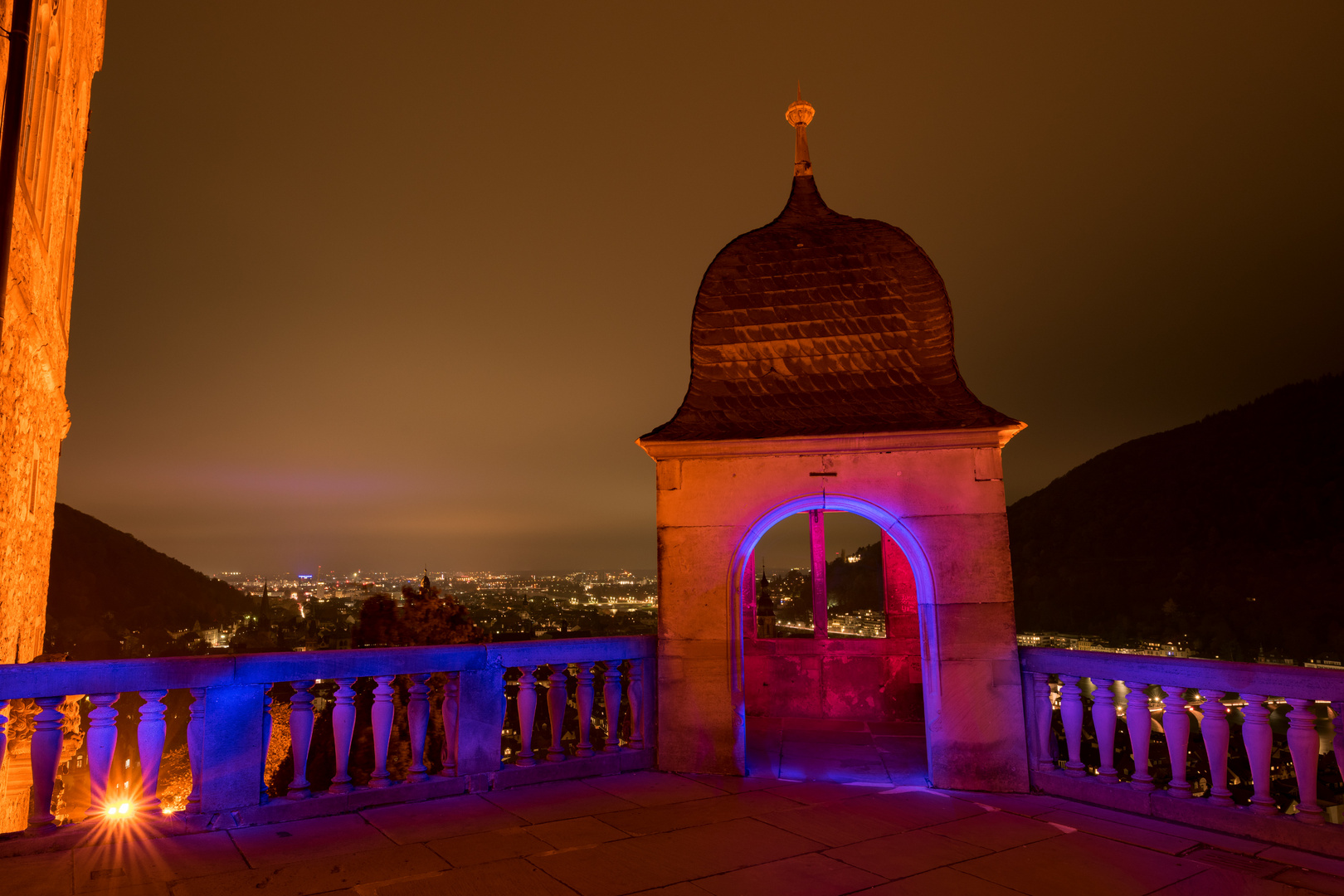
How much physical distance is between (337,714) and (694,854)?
250 centimetres

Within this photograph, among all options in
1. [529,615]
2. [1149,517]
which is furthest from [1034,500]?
[529,615]

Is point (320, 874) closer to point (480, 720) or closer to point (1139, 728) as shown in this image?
point (480, 720)

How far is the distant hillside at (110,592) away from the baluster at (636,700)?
36.6 metres

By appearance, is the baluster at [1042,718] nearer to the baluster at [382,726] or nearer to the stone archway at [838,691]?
the stone archway at [838,691]

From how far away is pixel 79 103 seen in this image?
11758 millimetres

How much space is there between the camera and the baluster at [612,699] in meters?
6.25

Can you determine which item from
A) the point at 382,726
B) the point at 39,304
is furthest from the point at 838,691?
the point at 39,304

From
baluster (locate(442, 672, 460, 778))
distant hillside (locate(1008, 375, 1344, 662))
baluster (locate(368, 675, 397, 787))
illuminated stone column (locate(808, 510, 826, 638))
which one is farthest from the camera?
distant hillside (locate(1008, 375, 1344, 662))

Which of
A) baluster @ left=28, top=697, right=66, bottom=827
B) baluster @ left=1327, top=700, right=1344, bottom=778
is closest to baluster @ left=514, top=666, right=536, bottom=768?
baluster @ left=28, top=697, right=66, bottom=827

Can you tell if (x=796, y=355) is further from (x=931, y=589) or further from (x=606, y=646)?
(x=606, y=646)

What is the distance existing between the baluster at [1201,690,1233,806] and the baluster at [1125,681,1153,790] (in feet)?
1.04

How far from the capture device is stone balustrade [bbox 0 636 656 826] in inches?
178

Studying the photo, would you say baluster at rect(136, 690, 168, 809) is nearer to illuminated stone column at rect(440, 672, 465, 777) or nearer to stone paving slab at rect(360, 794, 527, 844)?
stone paving slab at rect(360, 794, 527, 844)

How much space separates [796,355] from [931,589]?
2.36 metres
